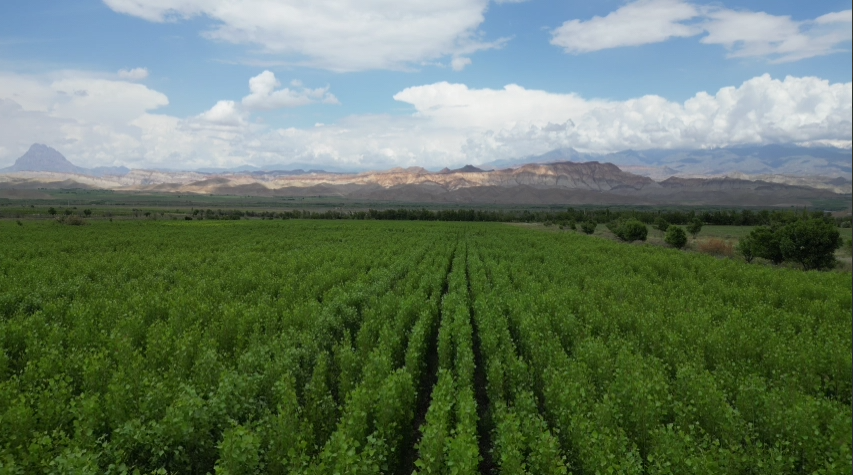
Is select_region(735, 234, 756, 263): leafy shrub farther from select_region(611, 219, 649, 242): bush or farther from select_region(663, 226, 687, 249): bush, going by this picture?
select_region(611, 219, 649, 242): bush

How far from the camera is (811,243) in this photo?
38.2m

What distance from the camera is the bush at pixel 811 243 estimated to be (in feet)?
124

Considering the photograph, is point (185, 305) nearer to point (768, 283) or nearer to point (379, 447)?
point (379, 447)

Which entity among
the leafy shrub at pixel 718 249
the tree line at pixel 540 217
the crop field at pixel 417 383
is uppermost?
the tree line at pixel 540 217

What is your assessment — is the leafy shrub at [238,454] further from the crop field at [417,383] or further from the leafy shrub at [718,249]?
the leafy shrub at [718,249]

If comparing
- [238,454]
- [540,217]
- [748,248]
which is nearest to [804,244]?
[748,248]

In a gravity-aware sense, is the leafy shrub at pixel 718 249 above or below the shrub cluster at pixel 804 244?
below

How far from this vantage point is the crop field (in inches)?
284

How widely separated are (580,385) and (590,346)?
279cm

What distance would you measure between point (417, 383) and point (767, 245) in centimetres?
4403

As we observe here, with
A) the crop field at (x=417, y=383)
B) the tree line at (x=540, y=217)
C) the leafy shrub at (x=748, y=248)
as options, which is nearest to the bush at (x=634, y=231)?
the leafy shrub at (x=748, y=248)

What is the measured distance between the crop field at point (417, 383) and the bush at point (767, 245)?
23717 mm

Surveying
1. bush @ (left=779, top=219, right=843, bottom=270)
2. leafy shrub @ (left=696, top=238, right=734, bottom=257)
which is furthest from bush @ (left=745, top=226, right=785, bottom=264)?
leafy shrub @ (left=696, top=238, right=734, bottom=257)

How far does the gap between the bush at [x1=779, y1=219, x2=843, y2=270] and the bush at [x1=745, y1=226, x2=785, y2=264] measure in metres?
1.16
